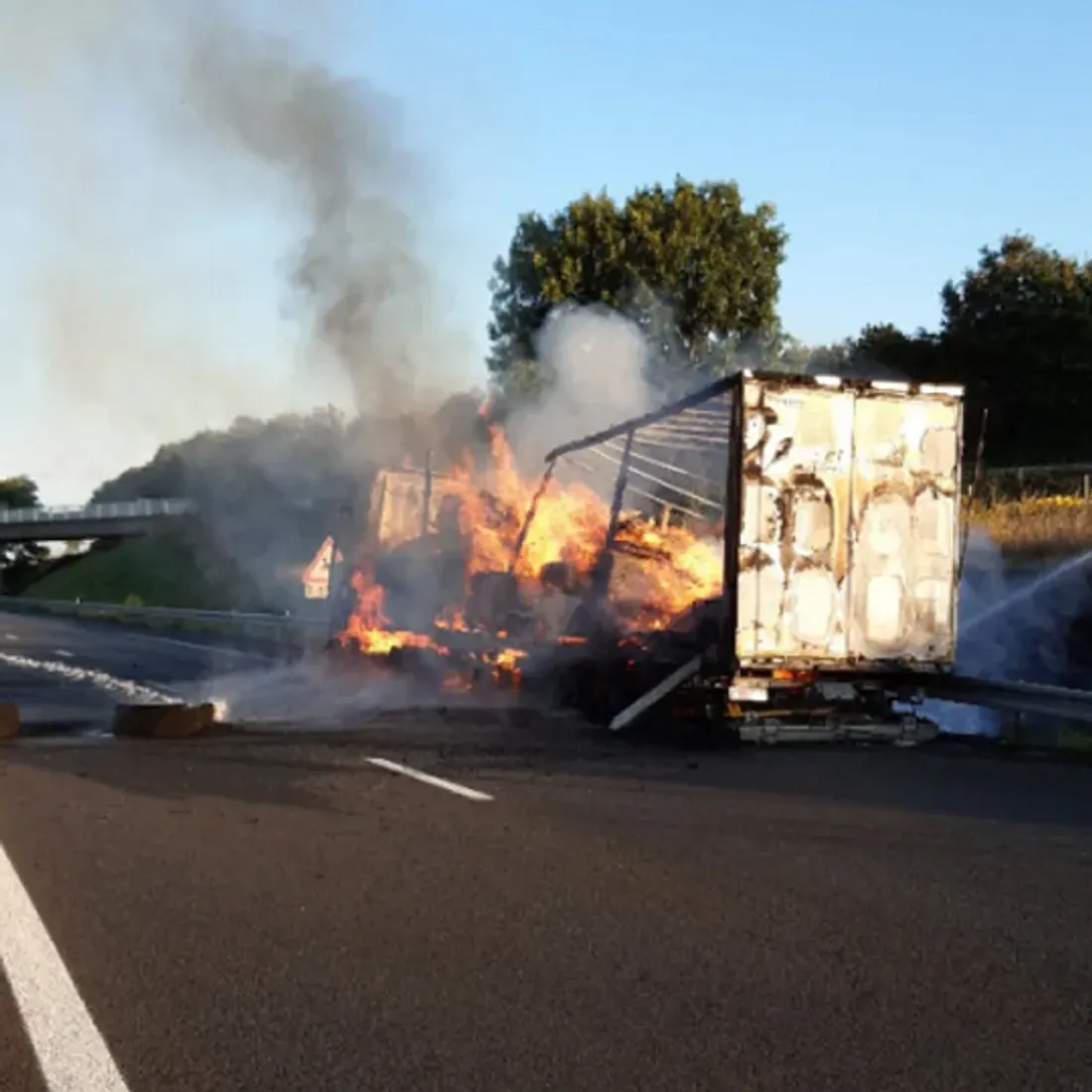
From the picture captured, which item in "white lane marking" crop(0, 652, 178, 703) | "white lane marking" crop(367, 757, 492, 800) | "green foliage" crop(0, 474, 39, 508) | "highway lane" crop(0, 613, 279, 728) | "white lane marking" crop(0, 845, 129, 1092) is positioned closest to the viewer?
"white lane marking" crop(0, 845, 129, 1092)

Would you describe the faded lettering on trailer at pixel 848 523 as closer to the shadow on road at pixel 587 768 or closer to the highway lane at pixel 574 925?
the shadow on road at pixel 587 768

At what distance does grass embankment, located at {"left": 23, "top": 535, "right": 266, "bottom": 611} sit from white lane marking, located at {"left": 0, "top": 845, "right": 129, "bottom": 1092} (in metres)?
37.0

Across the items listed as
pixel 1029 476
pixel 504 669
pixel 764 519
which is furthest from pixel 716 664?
pixel 1029 476

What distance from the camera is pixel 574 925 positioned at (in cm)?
583

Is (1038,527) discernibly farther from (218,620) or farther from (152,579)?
(152,579)

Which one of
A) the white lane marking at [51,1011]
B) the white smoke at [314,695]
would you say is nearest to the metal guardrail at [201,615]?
the white smoke at [314,695]

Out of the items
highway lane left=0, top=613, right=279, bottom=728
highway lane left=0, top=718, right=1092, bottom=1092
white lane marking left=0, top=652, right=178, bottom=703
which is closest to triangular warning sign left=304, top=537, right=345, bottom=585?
highway lane left=0, top=613, right=279, bottom=728

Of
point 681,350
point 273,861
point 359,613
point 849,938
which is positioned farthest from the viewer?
point 681,350

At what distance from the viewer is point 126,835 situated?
795 centimetres

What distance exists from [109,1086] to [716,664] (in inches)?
338

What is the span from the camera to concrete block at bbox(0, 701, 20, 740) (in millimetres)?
12906

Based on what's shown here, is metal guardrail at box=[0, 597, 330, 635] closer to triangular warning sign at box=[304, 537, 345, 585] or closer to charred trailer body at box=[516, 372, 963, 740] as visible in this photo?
triangular warning sign at box=[304, 537, 345, 585]

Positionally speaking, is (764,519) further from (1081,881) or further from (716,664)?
(1081,881)

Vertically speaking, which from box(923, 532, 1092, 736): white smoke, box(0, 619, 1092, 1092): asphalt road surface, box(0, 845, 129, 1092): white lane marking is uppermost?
box(923, 532, 1092, 736): white smoke
